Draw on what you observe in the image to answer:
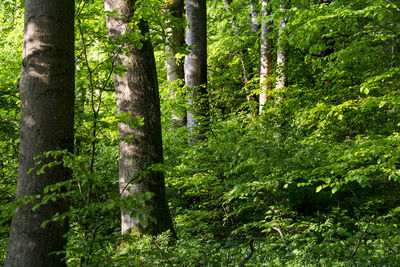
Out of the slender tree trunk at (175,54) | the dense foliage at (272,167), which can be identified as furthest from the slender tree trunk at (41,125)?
the slender tree trunk at (175,54)

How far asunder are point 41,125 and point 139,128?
74.1 inches

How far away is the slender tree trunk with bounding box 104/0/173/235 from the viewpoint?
445 cm

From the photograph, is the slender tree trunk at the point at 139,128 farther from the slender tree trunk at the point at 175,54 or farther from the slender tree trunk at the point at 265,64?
the slender tree trunk at the point at 265,64

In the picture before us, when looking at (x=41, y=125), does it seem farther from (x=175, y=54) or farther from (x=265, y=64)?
(x=175, y=54)

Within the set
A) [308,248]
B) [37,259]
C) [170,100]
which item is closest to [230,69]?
[170,100]

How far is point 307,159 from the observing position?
4.77 meters

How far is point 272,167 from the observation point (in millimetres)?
5000

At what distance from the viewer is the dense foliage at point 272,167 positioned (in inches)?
130

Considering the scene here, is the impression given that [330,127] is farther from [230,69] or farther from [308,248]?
[230,69]

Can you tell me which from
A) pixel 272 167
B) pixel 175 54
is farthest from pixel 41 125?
pixel 175 54

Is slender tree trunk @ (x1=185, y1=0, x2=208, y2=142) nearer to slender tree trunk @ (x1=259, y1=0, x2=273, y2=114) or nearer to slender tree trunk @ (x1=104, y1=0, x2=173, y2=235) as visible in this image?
slender tree trunk @ (x1=259, y1=0, x2=273, y2=114)

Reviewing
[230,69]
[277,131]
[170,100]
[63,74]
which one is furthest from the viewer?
[230,69]

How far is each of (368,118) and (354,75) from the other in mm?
1444

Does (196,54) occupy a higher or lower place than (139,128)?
higher
